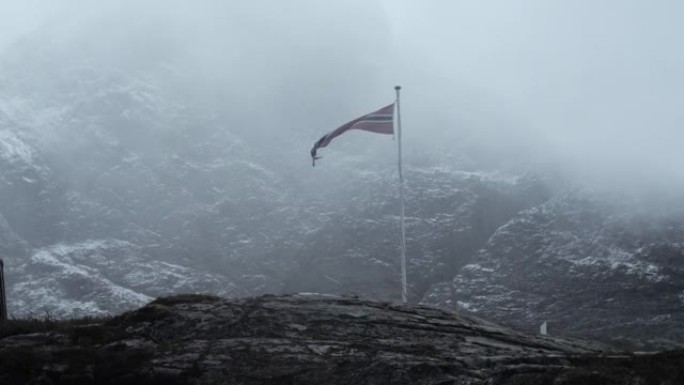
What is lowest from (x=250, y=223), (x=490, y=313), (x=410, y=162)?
(x=490, y=313)

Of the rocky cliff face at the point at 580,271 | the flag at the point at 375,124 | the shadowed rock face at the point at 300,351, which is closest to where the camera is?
the shadowed rock face at the point at 300,351

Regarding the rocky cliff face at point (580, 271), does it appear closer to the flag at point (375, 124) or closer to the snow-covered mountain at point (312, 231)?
the snow-covered mountain at point (312, 231)

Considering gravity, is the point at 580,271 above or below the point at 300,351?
above

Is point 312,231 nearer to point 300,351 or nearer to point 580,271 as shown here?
point 580,271

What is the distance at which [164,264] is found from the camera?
408 feet

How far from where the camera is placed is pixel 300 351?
726 inches

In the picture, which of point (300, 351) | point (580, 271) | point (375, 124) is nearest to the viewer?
point (300, 351)

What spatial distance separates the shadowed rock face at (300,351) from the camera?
17.3m

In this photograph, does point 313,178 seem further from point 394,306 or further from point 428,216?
point 394,306

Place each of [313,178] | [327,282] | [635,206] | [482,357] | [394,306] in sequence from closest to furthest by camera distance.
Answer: [482,357] → [394,306] → [327,282] → [635,206] → [313,178]

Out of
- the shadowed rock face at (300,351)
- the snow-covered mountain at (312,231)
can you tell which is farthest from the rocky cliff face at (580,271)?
the shadowed rock face at (300,351)

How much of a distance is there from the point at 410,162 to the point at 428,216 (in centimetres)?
1791

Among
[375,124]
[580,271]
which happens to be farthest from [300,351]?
[580,271]

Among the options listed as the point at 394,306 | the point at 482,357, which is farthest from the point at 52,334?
the point at 482,357
